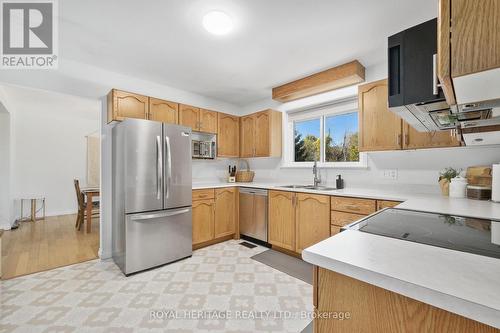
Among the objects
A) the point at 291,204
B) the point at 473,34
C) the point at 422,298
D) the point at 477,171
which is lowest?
the point at 291,204

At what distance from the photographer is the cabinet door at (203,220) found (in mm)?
3008

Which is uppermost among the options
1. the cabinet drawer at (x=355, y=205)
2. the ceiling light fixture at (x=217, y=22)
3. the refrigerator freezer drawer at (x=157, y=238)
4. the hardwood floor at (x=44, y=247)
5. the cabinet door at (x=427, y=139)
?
the ceiling light fixture at (x=217, y=22)

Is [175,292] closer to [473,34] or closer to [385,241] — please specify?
[385,241]

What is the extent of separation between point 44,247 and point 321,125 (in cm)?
435

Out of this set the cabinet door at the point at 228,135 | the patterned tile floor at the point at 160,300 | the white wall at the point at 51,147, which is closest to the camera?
the patterned tile floor at the point at 160,300

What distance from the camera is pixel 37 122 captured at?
195 inches

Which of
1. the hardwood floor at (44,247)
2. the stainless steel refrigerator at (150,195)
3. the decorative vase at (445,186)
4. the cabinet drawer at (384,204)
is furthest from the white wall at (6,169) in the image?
the decorative vase at (445,186)

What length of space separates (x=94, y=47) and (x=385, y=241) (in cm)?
298

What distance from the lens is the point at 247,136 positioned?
12.7 feet

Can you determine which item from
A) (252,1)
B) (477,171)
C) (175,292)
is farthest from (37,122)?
(477,171)

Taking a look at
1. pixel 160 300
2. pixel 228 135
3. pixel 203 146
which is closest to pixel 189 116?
pixel 203 146

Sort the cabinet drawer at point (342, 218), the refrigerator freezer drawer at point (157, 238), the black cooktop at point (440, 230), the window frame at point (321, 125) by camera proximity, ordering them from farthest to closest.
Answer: the window frame at point (321, 125) < the refrigerator freezer drawer at point (157, 238) < the cabinet drawer at point (342, 218) < the black cooktop at point (440, 230)

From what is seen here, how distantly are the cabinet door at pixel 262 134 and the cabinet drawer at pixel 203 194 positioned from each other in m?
1.03

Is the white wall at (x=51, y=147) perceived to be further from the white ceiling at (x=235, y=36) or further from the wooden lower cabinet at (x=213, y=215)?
the wooden lower cabinet at (x=213, y=215)
